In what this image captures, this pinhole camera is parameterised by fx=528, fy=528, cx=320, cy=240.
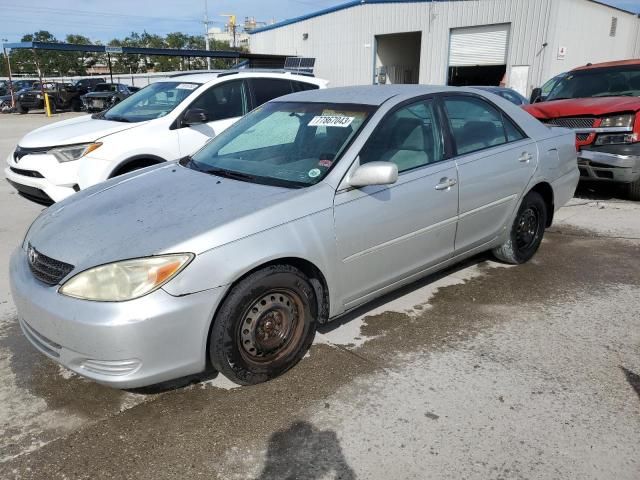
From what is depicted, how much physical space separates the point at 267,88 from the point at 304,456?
5.35 metres

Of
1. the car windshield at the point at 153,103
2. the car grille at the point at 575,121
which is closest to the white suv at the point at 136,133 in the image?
the car windshield at the point at 153,103

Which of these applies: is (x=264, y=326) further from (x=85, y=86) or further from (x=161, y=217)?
(x=85, y=86)

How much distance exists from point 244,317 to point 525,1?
2252 centimetres

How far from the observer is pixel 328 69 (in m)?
30.8

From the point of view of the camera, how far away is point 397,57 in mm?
30172

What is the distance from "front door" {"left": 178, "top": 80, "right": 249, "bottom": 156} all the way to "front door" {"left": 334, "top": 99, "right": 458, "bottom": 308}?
290 cm

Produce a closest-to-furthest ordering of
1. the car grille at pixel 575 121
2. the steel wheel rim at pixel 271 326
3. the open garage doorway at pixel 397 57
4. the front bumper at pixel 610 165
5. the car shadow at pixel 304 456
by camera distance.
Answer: the car shadow at pixel 304 456 → the steel wheel rim at pixel 271 326 → the front bumper at pixel 610 165 → the car grille at pixel 575 121 → the open garage doorway at pixel 397 57

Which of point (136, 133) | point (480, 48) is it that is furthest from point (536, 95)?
point (480, 48)

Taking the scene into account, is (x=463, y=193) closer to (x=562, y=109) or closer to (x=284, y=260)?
(x=284, y=260)

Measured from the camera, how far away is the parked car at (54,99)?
95.8 feet

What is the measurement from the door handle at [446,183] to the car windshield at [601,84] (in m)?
5.65

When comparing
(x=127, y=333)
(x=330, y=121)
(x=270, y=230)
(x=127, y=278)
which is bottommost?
(x=127, y=333)

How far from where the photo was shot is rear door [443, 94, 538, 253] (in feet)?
13.1

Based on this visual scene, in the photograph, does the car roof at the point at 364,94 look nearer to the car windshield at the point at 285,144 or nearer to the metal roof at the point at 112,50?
the car windshield at the point at 285,144
